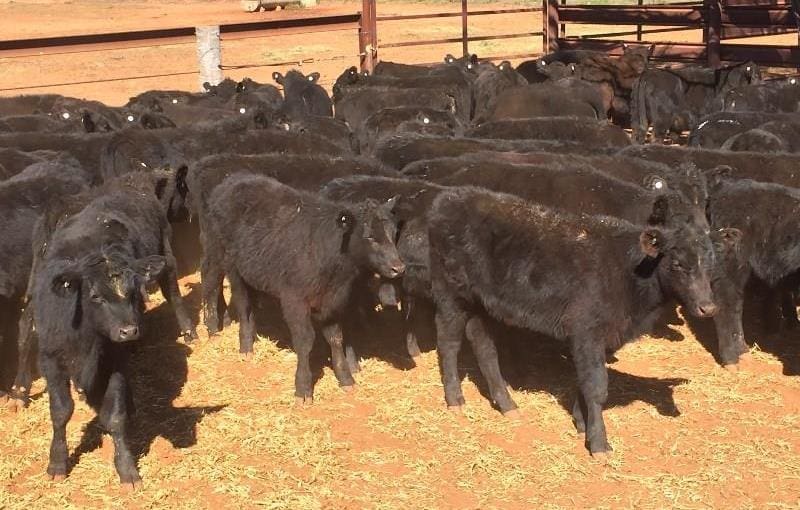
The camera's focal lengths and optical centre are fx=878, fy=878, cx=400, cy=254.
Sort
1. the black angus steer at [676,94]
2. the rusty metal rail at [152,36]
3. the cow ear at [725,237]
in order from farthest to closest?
the black angus steer at [676,94] → the rusty metal rail at [152,36] → the cow ear at [725,237]

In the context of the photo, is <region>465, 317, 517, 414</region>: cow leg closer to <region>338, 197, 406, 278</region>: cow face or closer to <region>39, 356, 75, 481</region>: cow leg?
<region>338, 197, 406, 278</region>: cow face

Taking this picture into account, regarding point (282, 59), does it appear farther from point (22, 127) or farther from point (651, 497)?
point (651, 497)

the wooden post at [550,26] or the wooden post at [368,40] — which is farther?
the wooden post at [550,26]

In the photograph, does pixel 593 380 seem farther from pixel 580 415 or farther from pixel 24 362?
pixel 24 362

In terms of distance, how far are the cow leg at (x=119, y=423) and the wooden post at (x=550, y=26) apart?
14998 mm

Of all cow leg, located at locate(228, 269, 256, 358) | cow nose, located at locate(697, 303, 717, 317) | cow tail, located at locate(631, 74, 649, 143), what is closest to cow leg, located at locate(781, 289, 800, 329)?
cow nose, located at locate(697, 303, 717, 317)

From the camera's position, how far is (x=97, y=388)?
5254mm

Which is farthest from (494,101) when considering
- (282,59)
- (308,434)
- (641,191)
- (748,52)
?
(282,59)

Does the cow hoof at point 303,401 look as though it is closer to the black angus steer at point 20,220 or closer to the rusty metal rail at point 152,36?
the black angus steer at point 20,220

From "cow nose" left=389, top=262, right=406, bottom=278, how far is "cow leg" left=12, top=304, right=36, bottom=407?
2619 mm

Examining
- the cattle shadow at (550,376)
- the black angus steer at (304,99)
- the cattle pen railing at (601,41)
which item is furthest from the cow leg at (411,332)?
the cattle pen railing at (601,41)

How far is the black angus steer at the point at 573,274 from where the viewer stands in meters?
5.52

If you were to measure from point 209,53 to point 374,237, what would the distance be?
1056 centimetres

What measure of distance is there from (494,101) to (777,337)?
6.82 metres
